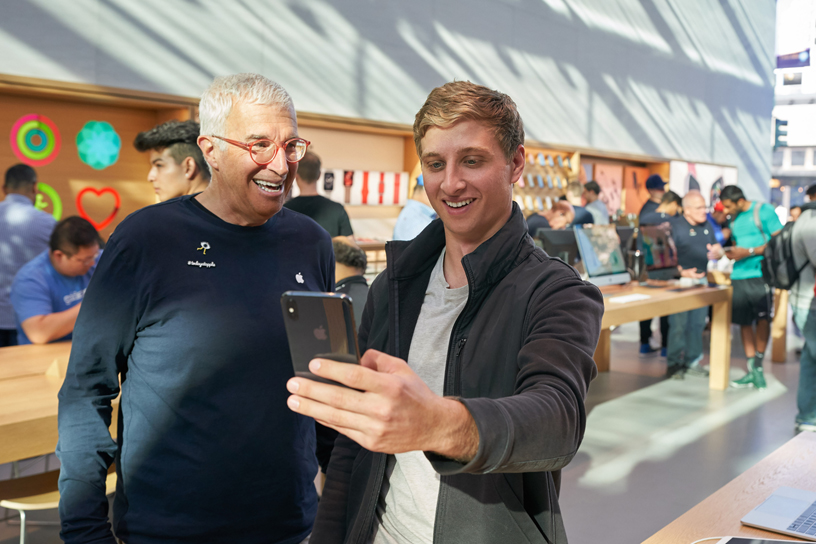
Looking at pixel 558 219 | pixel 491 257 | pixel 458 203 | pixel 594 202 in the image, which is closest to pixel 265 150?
pixel 458 203

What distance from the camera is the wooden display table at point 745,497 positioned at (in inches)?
59.0

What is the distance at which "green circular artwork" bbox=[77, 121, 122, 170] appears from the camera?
5242mm

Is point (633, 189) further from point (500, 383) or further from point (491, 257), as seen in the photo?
point (500, 383)

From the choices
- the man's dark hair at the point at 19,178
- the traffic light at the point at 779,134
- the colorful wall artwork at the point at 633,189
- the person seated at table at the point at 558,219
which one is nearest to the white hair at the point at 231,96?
the man's dark hair at the point at 19,178

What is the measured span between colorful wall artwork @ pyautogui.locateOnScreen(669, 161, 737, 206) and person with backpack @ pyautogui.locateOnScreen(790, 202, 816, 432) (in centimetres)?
771

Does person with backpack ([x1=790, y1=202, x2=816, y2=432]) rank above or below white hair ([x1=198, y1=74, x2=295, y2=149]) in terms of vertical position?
below

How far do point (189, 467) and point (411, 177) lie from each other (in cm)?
651

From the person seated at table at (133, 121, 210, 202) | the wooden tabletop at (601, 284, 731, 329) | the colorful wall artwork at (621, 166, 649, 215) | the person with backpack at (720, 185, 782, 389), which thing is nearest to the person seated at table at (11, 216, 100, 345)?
the person seated at table at (133, 121, 210, 202)

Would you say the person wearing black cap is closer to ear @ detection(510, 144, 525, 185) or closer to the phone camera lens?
ear @ detection(510, 144, 525, 185)

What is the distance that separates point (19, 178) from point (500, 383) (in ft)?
14.2

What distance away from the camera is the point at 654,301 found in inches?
206

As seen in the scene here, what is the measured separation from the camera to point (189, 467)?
1.41 meters

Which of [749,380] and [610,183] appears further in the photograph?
[610,183]

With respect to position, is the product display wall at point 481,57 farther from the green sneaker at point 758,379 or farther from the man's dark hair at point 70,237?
the green sneaker at point 758,379
